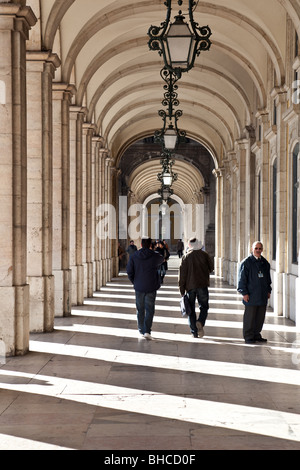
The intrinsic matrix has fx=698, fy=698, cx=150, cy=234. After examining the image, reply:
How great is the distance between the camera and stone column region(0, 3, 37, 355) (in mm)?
9047

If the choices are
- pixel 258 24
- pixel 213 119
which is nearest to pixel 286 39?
pixel 258 24

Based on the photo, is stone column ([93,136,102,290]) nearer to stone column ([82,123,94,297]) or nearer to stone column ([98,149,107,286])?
stone column ([98,149,107,286])

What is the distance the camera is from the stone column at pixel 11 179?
9.05 metres

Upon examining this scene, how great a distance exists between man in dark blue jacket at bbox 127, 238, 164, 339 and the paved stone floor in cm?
32

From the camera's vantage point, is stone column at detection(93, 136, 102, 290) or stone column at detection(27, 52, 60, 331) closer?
stone column at detection(27, 52, 60, 331)

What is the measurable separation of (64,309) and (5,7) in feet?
21.0

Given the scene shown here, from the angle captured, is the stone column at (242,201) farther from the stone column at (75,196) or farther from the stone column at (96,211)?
the stone column at (75,196)

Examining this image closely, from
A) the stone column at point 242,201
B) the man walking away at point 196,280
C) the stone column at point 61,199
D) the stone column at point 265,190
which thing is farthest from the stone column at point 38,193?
the stone column at point 242,201

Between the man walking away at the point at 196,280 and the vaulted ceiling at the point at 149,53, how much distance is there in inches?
167

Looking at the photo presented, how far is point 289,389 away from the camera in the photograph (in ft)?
23.2

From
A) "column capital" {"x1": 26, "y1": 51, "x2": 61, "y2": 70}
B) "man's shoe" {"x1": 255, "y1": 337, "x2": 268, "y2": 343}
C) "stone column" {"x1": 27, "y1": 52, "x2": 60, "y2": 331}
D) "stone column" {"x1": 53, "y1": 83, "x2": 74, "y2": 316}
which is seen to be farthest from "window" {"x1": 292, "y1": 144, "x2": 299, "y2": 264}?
"column capital" {"x1": 26, "y1": 51, "x2": 61, "y2": 70}

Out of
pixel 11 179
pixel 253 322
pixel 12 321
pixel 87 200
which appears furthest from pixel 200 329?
pixel 87 200

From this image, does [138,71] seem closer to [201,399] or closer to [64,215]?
[64,215]

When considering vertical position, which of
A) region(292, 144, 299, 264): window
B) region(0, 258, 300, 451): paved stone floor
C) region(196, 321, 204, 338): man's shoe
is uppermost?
region(292, 144, 299, 264): window
